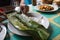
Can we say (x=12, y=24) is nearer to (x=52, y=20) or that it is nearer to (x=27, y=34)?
(x=27, y=34)

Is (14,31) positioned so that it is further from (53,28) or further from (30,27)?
(53,28)

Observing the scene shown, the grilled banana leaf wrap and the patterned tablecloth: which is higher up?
the grilled banana leaf wrap

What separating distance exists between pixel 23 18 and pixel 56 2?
1.93 feet

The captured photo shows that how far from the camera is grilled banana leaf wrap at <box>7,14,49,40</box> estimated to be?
0.60 meters

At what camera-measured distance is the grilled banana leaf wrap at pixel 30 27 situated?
60 centimetres

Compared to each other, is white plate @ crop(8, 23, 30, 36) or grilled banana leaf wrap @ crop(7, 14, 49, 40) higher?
grilled banana leaf wrap @ crop(7, 14, 49, 40)

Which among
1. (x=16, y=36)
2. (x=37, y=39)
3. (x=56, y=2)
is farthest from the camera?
(x=56, y=2)

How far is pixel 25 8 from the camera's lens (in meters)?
0.89

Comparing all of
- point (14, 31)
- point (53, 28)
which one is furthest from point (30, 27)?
point (53, 28)

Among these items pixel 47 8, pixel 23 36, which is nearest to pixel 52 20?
pixel 47 8

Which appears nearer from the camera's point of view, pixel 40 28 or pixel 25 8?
pixel 40 28

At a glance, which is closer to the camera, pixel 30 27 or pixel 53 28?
pixel 30 27

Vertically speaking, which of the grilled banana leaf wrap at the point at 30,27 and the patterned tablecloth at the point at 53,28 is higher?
the grilled banana leaf wrap at the point at 30,27

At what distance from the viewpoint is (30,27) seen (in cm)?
66
